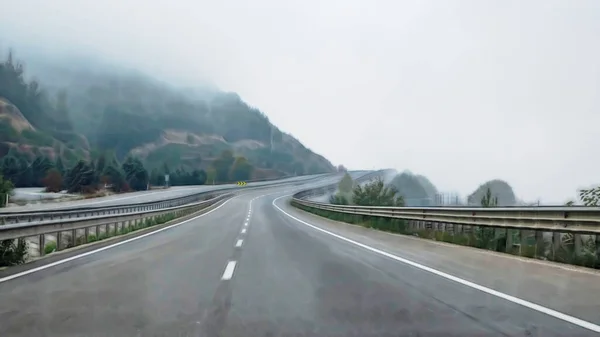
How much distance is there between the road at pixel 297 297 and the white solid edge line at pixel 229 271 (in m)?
0.02

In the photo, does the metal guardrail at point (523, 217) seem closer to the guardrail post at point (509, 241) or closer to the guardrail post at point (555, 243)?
the guardrail post at point (555, 243)

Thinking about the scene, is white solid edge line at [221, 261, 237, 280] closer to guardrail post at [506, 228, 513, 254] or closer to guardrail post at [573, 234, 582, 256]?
guardrail post at [506, 228, 513, 254]

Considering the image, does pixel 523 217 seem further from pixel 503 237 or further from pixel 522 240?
pixel 503 237

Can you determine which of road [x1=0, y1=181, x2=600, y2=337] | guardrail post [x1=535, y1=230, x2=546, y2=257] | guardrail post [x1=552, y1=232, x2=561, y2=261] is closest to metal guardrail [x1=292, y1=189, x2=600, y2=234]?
guardrail post [x1=552, y1=232, x2=561, y2=261]

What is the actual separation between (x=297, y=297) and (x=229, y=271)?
10.0 ft

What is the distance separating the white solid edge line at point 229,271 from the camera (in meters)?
9.85

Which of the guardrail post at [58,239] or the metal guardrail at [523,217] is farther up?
the metal guardrail at [523,217]

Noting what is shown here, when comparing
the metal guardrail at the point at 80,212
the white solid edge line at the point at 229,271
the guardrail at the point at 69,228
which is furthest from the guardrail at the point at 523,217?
the metal guardrail at the point at 80,212

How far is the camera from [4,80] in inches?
4749

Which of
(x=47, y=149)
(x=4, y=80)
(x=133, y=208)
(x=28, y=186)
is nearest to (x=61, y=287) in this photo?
(x=133, y=208)

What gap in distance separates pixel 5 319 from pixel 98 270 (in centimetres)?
451

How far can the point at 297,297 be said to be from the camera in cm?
790

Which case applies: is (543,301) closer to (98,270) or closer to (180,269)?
(180,269)

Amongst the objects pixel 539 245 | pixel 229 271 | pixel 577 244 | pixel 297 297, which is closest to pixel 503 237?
pixel 539 245
